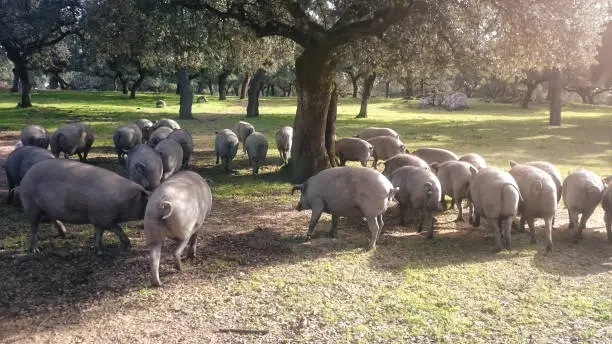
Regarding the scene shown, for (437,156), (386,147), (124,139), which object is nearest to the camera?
(437,156)

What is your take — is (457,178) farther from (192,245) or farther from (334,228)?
(192,245)

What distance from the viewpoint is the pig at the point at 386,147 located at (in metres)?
15.9

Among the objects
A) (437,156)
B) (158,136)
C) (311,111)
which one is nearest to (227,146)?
(158,136)

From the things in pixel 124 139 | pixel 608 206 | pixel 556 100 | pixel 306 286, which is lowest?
pixel 306 286

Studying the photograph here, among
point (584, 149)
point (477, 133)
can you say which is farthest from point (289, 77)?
point (584, 149)

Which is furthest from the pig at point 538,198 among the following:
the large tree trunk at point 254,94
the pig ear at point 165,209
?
the large tree trunk at point 254,94

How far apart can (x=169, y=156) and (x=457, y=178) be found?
22.3ft

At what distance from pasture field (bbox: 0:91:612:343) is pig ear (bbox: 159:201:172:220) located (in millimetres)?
1048

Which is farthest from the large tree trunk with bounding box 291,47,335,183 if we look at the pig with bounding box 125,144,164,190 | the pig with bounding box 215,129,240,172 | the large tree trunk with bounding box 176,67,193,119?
the large tree trunk with bounding box 176,67,193,119

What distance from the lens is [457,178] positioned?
10469 mm

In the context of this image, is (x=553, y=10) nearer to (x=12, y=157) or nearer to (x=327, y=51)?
(x=327, y=51)

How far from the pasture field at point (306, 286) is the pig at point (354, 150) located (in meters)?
4.35

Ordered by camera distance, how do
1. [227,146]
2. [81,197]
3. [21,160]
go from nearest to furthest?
[81,197] < [21,160] < [227,146]

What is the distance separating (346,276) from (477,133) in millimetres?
22245
